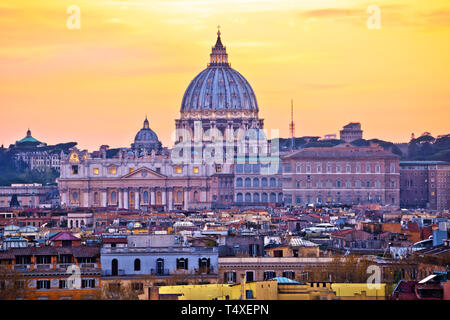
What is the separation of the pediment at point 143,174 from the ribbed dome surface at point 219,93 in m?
32.5

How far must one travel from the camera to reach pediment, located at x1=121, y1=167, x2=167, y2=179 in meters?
133

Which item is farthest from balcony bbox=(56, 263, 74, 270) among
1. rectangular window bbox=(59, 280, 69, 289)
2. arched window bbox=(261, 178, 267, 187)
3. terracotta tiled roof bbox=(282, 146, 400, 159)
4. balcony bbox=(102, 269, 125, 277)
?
arched window bbox=(261, 178, 267, 187)

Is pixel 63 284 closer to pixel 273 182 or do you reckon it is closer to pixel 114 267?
pixel 114 267

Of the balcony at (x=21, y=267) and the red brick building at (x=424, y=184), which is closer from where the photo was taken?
the balcony at (x=21, y=267)

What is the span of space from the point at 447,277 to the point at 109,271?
7273 millimetres

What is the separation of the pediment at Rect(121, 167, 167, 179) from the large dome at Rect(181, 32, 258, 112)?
106 ft

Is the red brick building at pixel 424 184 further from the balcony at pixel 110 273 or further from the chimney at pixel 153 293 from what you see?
the chimney at pixel 153 293

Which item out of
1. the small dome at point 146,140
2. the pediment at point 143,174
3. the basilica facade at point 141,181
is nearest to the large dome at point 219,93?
the small dome at point 146,140

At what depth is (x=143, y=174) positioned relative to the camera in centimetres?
13312

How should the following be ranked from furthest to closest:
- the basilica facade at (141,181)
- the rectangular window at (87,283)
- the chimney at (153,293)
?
the basilica facade at (141,181), the rectangular window at (87,283), the chimney at (153,293)

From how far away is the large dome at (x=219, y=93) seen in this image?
164875 millimetres

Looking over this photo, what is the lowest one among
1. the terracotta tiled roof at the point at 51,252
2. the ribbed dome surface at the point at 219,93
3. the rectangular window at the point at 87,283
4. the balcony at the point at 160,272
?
the rectangular window at the point at 87,283
